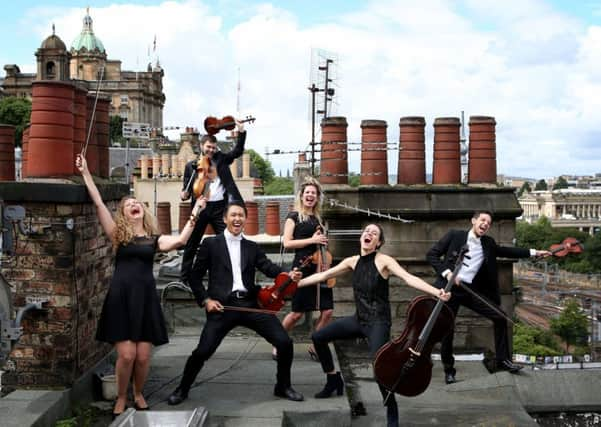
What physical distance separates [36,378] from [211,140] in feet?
7.81

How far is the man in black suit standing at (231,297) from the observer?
607cm

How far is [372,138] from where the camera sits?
890 cm

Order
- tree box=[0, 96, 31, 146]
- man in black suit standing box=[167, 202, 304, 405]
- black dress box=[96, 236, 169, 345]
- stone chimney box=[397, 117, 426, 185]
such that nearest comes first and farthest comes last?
1. black dress box=[96, 236, 169, 345]
2. man in black suit standing box=[167, 202, 304, 405]
3. stone chimney box=[397, 117, 426, 185]
4. tree box=[0, 96, 31, 146]

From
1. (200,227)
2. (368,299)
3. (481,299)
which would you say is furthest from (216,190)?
(481,299)

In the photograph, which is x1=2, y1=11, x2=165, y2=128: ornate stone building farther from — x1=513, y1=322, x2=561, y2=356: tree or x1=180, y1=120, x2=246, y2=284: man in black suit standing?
x1=180, y1=120, x2=246, y2=284: man in black suit standing

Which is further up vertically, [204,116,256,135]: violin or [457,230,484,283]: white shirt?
[204,116,256,135]: violin

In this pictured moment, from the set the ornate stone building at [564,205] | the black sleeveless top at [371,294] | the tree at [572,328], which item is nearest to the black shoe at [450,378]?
the black sleeveless top at [371,294]

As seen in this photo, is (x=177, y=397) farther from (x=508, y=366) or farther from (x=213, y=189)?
(x=508, y=366)

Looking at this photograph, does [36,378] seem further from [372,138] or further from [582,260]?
[582,260]

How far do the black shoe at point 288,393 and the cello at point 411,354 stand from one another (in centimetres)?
70

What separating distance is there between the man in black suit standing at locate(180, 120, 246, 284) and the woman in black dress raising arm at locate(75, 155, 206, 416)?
1219 mm

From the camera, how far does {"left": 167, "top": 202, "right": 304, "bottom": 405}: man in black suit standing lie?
6.07 meters

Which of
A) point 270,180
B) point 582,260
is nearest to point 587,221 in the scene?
point 582,260

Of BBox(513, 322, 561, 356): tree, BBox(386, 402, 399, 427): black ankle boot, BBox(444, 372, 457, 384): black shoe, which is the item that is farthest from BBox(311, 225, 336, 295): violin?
BBox(513, 322, 561, 356): tree
